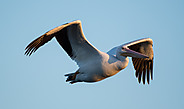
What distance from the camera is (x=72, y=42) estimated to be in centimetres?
874

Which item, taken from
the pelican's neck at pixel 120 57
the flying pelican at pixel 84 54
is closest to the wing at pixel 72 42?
the flying pelican at pixel 84 54

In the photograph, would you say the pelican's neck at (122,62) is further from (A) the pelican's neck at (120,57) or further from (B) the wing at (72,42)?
(B) the wing at (72,42)

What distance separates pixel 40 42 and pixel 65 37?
35.0 inches

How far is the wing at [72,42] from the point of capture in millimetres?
7980

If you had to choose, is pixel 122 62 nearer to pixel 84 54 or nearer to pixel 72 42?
pixel 84 54

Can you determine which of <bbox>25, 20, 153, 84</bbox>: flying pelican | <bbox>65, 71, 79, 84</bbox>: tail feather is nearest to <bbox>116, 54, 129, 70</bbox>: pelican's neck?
<bbox>25, 20, 153, 84</bbox>: flying pelican

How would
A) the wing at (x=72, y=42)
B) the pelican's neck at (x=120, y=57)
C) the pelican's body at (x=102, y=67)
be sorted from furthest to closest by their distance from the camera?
the pelican's neck at (x=120, y=57) → the pelican's body at (x=102, y=67) → the wing at (x=72, y=42)

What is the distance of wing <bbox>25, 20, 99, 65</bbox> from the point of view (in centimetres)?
798

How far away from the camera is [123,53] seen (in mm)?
8578

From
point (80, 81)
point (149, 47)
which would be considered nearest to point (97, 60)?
point (80, 81)

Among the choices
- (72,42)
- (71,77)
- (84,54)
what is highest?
(72,42)

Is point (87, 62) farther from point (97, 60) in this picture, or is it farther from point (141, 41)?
point (141, 41)

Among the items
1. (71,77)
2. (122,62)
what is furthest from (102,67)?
(71,77)

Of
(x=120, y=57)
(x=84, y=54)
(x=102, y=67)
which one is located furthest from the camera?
(x=84, y=54)
